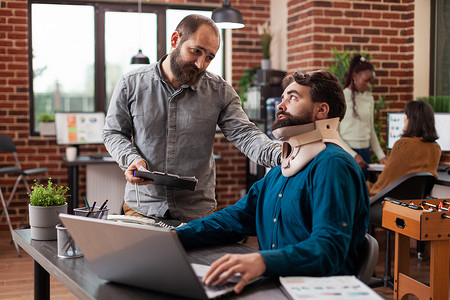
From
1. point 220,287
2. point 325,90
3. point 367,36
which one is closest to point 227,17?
point 367,36

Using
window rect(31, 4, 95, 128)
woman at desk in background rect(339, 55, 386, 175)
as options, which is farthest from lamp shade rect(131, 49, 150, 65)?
woman at desk in background rect(339, 55, 386, 175)

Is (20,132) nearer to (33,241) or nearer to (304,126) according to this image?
(33,241)

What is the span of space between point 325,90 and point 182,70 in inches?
29.0

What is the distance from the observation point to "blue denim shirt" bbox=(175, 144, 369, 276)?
1408 millimetres

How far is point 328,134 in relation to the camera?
1706 millimetres

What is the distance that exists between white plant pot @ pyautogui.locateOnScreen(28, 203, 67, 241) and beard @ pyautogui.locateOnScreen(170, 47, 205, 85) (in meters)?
0.72

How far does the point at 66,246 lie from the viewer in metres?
1.71

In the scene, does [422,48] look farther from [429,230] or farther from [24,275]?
[24,275]

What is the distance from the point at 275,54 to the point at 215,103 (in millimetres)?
3937

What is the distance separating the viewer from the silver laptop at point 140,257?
1213 mm

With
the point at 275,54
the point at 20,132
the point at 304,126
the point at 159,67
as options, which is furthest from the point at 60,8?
the point at 304,126

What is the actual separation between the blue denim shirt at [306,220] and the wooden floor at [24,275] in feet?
5.85

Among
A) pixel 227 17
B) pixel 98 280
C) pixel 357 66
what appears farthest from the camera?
pixel 227 17

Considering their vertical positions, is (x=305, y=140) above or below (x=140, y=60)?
below
